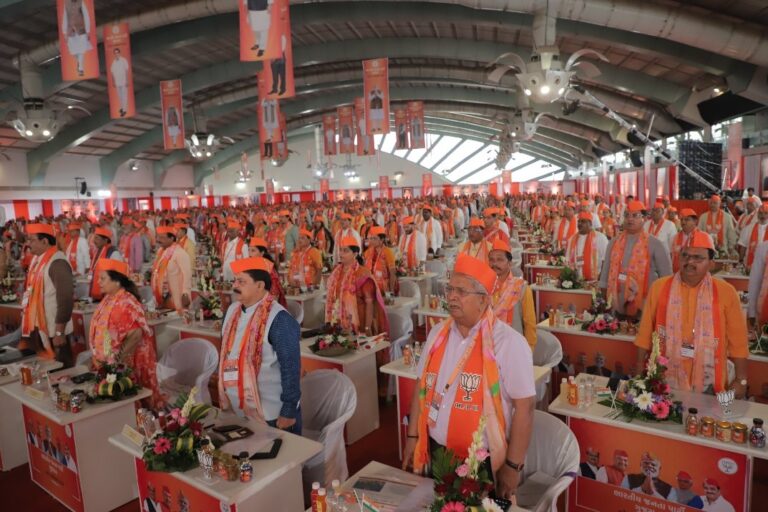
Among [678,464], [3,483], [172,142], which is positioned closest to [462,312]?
[678,464]

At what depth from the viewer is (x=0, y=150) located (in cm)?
2366

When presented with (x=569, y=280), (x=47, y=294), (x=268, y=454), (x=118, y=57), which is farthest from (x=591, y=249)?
(x=118, y=57)

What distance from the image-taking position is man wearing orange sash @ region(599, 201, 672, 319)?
5457 mm

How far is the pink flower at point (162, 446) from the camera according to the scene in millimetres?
2850

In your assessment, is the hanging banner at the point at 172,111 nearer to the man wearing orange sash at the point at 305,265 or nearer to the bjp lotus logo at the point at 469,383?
the man wearing orange sash at the point at 305,265

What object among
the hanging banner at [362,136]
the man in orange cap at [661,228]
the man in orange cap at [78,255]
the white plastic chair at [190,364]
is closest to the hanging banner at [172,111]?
the man in orange cap at [78,255]

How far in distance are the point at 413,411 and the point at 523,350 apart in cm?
72

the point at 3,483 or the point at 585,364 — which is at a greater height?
the point at 585,364

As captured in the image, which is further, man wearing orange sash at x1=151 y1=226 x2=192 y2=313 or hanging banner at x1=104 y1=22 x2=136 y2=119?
hanging banner at x1=104 y1=22 x2=136 y2=119

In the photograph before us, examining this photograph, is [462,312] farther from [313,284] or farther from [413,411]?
[313,284]

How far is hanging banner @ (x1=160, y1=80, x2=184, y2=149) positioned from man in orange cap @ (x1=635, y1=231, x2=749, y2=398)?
14.0m

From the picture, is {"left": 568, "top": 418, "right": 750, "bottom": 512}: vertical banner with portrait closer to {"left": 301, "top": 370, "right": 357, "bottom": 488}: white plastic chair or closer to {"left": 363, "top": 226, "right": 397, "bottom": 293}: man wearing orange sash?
{"left": 301, "top": 370, "right": 357, "bottom": 488}: white plastic chair

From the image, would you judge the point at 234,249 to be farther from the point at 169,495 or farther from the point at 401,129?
the point at 401,129

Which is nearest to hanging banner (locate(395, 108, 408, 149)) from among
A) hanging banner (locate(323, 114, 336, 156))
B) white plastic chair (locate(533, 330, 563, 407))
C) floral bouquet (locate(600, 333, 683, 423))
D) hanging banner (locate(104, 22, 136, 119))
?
hanging banner (locate(323, 114, 336, 156))
